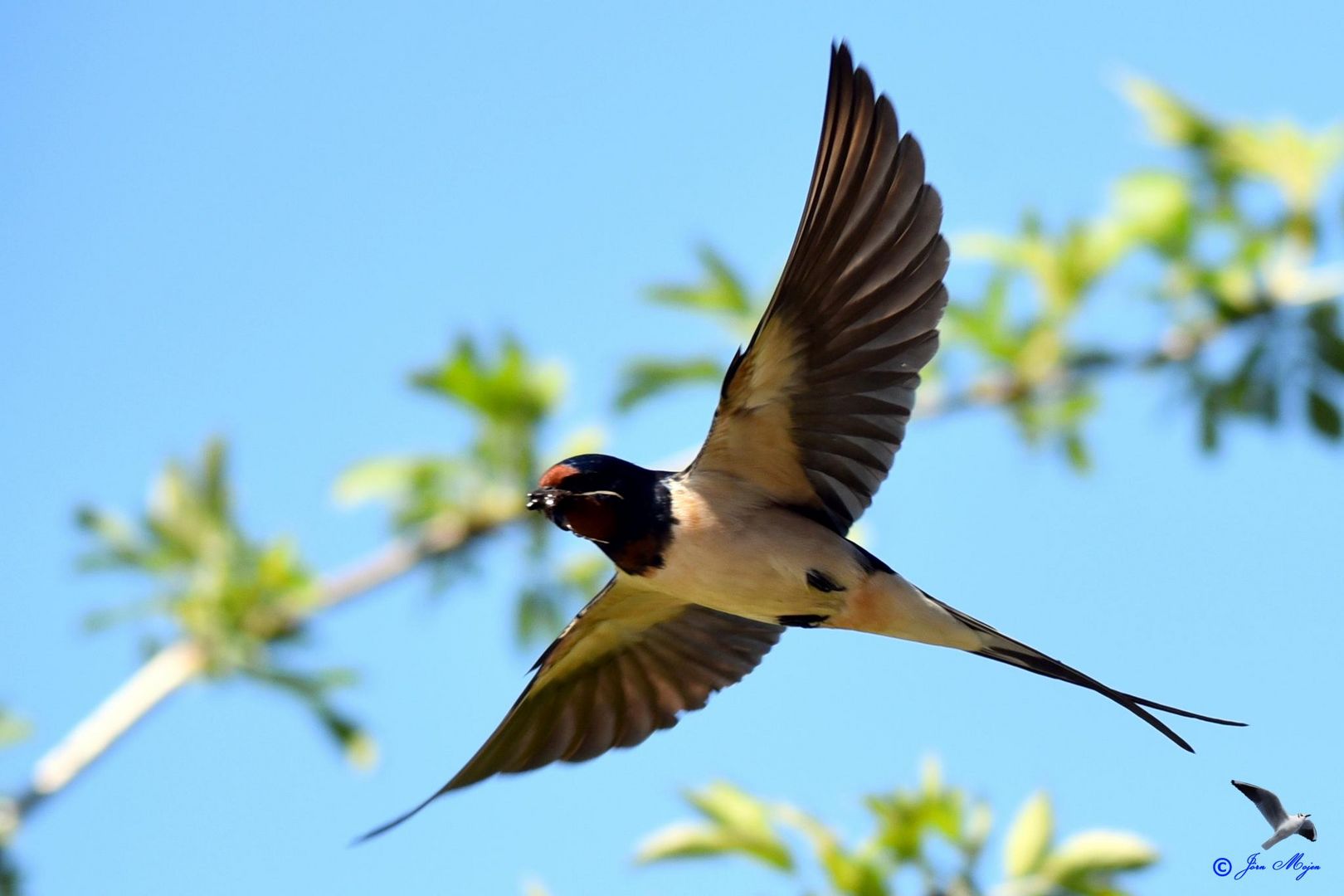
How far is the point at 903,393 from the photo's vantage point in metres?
3.21

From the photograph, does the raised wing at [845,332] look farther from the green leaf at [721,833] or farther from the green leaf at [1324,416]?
the green leaf at [1324,416]

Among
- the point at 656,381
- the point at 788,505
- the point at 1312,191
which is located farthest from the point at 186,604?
the point at 1312,191

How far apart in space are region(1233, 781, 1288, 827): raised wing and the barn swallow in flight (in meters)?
0.15

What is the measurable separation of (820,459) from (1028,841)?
0.97 metres

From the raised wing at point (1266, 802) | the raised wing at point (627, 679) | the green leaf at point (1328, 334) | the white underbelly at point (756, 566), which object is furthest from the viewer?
the green leaf at point (1328, 334)

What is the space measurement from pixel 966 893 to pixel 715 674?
719 mm

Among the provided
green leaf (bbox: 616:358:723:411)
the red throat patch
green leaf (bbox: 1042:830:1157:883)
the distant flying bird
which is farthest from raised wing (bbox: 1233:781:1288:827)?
green leaf (bbox: 616:358:723:411)

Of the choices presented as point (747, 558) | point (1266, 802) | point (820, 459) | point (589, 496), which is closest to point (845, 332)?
point (820, 459)

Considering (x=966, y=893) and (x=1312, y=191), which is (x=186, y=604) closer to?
(x=966, y=893)

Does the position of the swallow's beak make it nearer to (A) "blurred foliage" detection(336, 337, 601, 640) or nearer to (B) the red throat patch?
(B) the red throat patch

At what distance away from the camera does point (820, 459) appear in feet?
10.8

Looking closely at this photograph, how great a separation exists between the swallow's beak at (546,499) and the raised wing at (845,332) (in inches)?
10.5

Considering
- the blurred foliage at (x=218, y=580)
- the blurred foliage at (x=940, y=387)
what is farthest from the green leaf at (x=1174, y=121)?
the blurred foliage at (x=218, y=580)

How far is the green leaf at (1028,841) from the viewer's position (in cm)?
361
